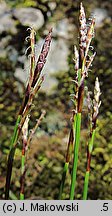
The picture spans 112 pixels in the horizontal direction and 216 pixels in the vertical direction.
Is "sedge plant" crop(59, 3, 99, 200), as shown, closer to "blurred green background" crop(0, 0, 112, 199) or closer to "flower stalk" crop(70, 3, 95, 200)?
"flower stalk" crop(70, 3, 95, 200)

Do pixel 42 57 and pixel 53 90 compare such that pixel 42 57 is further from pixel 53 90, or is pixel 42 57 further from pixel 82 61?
pixel 53 90

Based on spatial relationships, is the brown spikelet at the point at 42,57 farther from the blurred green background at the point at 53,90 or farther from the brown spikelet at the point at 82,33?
the blurred green background at the point at 53,90

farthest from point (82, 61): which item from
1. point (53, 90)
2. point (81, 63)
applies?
point (53, 90)

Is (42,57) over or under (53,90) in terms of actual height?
under

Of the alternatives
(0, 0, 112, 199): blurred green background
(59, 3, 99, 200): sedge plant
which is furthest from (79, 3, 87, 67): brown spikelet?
(0, 0, 112, 199): blurred green background

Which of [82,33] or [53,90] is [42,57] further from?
[53,90]

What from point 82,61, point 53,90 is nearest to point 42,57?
point 82,61

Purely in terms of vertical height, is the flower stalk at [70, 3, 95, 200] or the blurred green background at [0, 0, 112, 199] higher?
the blurred green background at [0, 0, 112, 199]

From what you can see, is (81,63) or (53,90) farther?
(53,90)
